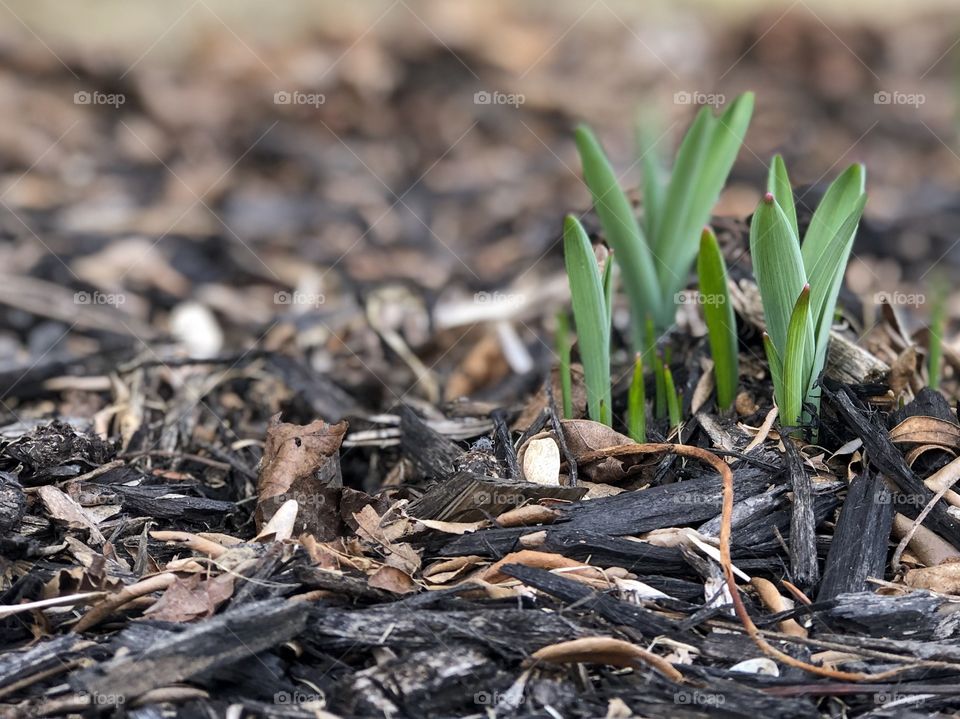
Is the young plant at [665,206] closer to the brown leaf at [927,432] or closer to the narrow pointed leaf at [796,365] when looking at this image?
the narrow pointed leaf at [796,365]

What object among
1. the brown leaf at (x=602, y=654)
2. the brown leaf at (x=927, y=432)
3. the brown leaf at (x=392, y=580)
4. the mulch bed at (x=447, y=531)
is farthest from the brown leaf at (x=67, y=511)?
the brown leaf at (x=927, y=432)

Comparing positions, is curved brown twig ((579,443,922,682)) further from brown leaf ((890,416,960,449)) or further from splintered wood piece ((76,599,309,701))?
splintered wood piece ((76,599,309,701))

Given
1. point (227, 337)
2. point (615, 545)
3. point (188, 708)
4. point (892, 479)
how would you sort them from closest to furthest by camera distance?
1. point (188, 708)
2. point (615, 545)
3. point (892, 479)
4. point (227, 337)

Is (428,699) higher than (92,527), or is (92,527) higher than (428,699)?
(92,527)

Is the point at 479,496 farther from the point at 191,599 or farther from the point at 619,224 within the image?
the point at 619,224

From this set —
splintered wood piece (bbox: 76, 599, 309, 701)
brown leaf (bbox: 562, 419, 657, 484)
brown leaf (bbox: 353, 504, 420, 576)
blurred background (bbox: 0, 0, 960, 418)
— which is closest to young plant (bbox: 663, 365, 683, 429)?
brown leaf (bbox: 562, 419, 657, 484)

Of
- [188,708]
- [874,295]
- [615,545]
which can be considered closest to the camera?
[188,708]

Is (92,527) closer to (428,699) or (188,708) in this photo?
(188,708)

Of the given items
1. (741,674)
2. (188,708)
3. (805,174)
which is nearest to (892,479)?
(741,674)
